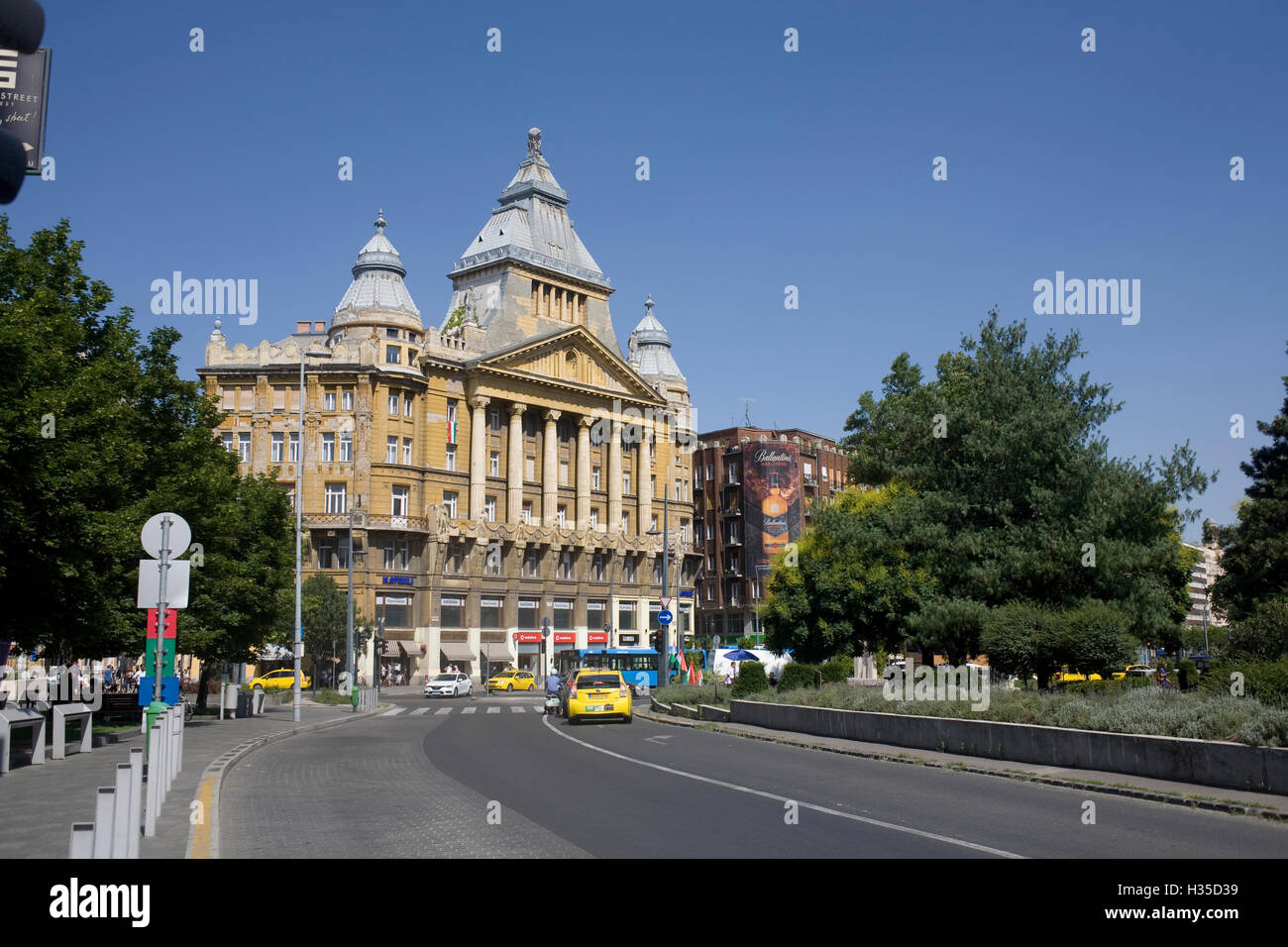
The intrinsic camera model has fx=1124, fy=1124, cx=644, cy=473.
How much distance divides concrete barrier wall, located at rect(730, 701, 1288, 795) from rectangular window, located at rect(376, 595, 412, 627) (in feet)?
174

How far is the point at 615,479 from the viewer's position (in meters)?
90.4

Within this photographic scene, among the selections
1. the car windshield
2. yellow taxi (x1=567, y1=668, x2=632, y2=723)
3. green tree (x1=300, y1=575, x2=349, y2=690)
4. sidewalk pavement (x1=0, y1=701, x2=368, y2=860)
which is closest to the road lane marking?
sidewalk pavement (x1=0, y1=701, x2=368, y2=860)

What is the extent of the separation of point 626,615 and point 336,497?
86.0ft

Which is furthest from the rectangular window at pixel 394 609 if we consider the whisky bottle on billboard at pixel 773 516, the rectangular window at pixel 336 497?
the whisky bottle on billboard at pixel 773 516

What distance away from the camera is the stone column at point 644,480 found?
92688 millimetres

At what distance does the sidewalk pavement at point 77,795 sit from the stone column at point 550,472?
56.8 metres

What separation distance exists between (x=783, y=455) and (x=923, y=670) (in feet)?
246

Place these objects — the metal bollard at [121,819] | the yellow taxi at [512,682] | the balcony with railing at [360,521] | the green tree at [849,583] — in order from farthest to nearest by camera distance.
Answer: the balcony with railing at [360,521] → the yellow taxi at [512,682] → the green tree at [849,583] → the metal bollard at [121,819]

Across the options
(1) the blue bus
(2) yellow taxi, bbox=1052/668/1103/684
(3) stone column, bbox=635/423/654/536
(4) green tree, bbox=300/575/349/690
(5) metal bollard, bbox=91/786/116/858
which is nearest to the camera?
(5) metal bollard, bbox=91/786/116/858

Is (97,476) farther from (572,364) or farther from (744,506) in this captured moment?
(744,506)

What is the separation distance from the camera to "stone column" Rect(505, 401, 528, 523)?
3270 inches

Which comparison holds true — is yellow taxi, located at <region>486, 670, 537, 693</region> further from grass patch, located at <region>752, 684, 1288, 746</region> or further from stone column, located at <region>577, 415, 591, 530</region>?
grass patch, located at <region>752, 684, 1288, 746</region>

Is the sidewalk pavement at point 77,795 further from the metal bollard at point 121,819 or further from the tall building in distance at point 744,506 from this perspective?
the tall building in distance at point 744,506

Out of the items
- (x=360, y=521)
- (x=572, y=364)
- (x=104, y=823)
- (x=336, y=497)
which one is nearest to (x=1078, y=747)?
(x=104, y=823)
